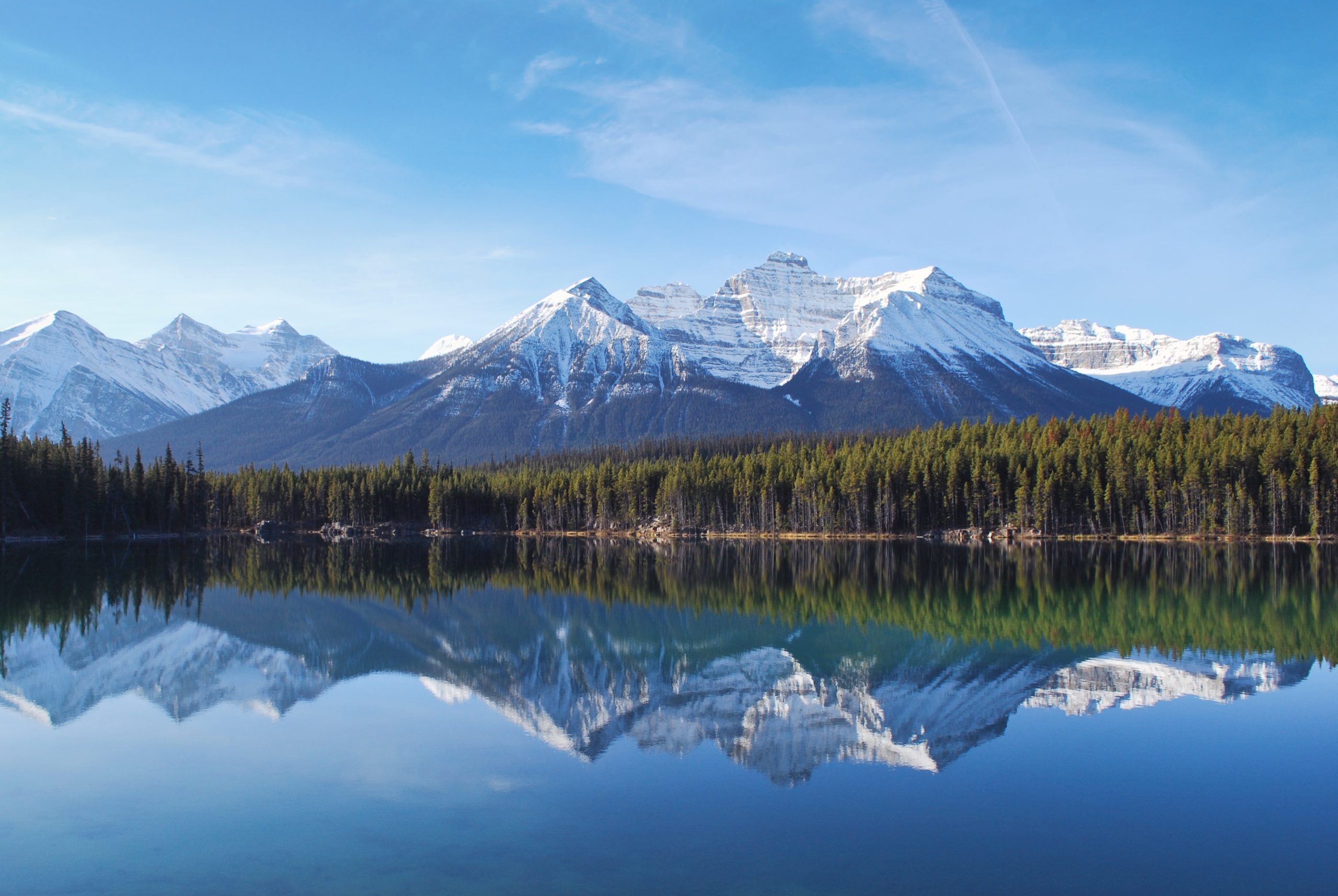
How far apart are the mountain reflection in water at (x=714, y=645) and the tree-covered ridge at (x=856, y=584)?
0.33m

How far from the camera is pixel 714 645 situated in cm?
3809

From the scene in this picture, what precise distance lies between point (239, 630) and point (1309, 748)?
130 ft

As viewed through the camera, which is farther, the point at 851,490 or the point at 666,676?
the point at 851,490

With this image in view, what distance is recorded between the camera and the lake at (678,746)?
15.4 meters

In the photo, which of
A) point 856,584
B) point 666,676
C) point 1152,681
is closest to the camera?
point 1152,681

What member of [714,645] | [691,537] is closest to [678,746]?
[714,645]

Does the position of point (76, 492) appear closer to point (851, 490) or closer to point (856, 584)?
point (851, 490)

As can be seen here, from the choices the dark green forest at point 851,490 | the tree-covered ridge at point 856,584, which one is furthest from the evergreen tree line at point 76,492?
the tree-covered ridge at point 856,584

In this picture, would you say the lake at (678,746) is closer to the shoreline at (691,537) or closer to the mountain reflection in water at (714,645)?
the mountain reflection in water at (714,645)

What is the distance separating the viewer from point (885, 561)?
3046 inches

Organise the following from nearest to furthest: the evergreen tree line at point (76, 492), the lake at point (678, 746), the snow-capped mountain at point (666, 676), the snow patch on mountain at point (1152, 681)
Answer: the lake at point (678, 746) < the snow-capped mountain at point (666, 676) < the snow patch on mountain at point (1152, 681) < the evergreen tree line at point (76, 492)

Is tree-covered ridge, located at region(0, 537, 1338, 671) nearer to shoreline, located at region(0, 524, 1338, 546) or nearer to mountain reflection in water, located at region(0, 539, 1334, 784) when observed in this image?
mountain reflection in water, located at region(0, 539, 1334, 784)

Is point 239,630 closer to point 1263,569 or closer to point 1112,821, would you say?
point 1112,821

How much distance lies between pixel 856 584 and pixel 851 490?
61.3m
